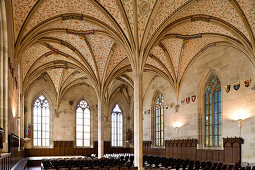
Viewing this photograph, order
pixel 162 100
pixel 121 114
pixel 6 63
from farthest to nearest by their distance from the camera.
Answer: pixel 121 114 → pixel 162 100 → pixel 6 63

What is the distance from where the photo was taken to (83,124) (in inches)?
1361

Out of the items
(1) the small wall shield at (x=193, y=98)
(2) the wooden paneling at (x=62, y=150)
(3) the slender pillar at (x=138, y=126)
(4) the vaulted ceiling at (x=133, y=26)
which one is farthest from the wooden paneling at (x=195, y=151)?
(2) the wooden paneling at (x=62, y=150)

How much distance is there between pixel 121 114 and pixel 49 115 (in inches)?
377

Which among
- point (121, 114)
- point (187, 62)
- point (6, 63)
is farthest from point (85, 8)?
point (121, 114)

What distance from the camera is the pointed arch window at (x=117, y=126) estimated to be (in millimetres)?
36125

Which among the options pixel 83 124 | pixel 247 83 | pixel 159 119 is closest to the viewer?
pixel 247 83

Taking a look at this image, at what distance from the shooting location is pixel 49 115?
3275cm

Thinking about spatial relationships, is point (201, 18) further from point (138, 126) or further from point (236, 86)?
point (138, 126)

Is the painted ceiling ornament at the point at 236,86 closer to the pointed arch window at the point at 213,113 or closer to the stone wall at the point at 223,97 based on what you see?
the stone wall at the point at 223,97

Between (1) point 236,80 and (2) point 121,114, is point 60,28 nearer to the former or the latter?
(1) point 236,80

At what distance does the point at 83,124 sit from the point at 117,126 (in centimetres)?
475

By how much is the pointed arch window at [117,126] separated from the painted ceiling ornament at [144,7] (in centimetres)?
2248

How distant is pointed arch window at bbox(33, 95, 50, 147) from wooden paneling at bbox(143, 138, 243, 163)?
11817 millimetres

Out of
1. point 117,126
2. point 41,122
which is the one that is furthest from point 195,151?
point 41,122
